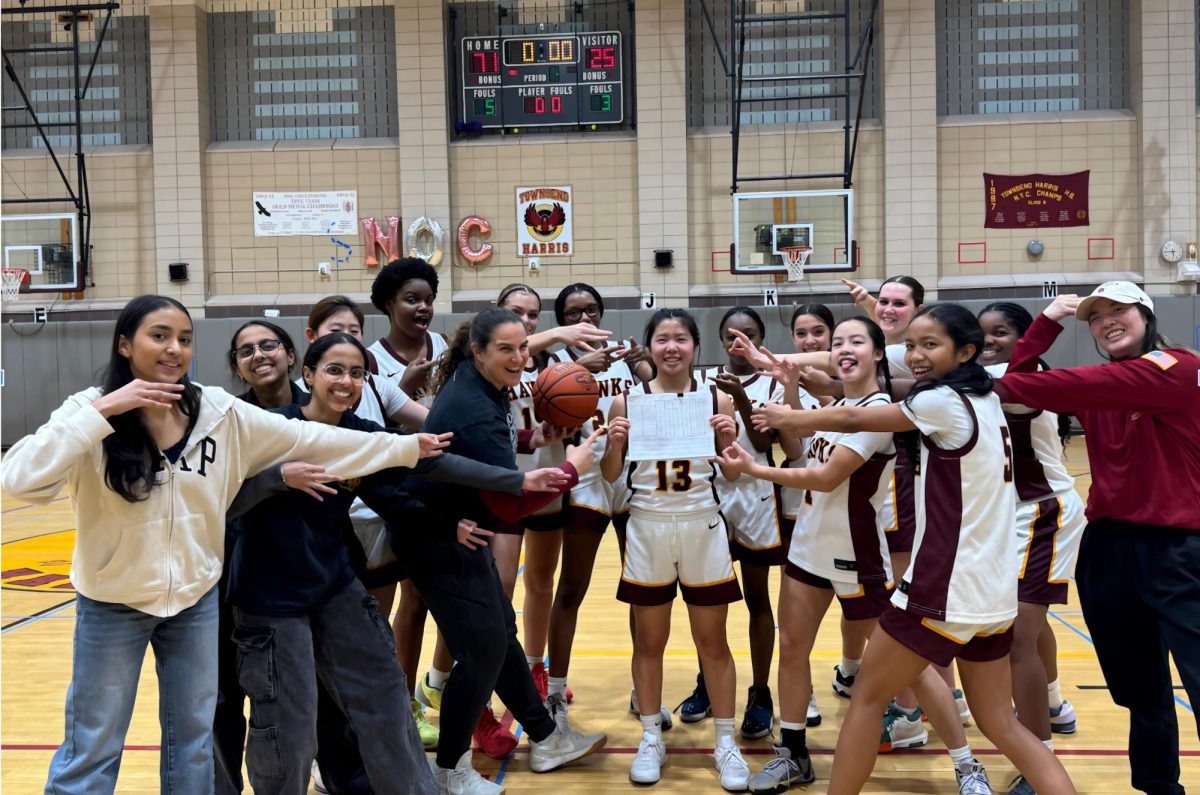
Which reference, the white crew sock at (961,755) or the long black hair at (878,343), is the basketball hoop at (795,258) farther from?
the white crew sock at (961,755)

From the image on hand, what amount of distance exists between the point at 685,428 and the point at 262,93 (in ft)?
43.9

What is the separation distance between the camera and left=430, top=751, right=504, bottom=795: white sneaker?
3760mm

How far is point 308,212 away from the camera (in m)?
15.0

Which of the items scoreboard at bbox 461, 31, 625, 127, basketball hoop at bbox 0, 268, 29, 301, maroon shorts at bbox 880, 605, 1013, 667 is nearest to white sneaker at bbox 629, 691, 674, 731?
maroon shorts at bbox 880, 605, 1013, 667

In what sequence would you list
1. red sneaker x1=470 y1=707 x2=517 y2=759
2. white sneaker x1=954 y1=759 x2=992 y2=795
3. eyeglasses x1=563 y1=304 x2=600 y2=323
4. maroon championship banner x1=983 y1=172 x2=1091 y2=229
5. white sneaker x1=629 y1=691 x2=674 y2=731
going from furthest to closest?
maroon championship banner x1=983 y1=172 x2=1091 y2=229 < eyeglasses x1=563 y1=304 x2=600 y2=323 < white sneaker x1=629 y1=691 x2=674 y2=731 < red sneaker x1=470 y1=707 x2=517 y2=759 < white sneaker x1=954 y1=759 x2=992 y2=795

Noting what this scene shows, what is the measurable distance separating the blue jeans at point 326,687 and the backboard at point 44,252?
14.0 m

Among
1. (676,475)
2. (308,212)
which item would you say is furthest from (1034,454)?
(308,212)

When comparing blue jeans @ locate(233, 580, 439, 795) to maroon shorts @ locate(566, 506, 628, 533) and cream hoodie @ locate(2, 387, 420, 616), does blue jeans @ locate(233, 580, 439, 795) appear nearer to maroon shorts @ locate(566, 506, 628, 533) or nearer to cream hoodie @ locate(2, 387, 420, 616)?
cream hoodie @ locate(2, 387, 420, 616)

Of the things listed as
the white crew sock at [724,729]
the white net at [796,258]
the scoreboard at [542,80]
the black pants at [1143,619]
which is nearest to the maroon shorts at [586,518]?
the white crew sock at [724,729]

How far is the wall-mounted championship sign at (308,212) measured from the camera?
15.0 m

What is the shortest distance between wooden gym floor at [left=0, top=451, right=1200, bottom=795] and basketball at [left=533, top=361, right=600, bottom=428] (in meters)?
1.51

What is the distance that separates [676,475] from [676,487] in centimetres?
5

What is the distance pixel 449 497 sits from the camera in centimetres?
365

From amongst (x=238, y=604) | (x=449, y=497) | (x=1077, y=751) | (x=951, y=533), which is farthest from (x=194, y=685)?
(x=1077, y=751)
